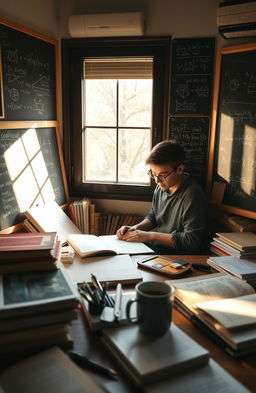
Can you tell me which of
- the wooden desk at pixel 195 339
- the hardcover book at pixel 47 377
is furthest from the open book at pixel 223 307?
the hardcover book at pixel 47 377

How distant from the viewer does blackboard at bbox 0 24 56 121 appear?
2.23 metres

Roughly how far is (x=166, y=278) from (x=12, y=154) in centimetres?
131

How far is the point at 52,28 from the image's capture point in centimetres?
269

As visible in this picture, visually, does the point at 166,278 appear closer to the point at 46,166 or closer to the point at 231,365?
the point at 231,365

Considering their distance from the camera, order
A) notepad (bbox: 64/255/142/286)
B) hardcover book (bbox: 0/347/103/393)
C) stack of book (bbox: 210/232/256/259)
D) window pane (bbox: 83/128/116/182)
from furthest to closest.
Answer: window pane (bbox: 83/128/116/182) → stack of book (bbox: 210/232/256/259) → notepad (bbox: 64/255/142/286) → hardcover book (bbox: 0/347/103/393)

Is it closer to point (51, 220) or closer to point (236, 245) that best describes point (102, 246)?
point (236, 245)

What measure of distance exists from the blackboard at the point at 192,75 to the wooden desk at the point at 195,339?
1753 millimetres

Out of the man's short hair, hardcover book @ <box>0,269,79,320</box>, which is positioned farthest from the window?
hardcover book @ <box>0,269,79,320</box>

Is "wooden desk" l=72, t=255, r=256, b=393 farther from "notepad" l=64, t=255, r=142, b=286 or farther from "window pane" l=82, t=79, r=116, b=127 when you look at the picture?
"window pane" l=82, t=79, r=116, b=127

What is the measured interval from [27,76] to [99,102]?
2.00 feet

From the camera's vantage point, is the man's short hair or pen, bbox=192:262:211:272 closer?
pen, bbox=192:262:211:272

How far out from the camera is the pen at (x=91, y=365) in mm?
936

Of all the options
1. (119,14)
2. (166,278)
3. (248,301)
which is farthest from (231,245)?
(119,14)

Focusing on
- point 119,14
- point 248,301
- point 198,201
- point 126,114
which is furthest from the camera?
point 126,114
